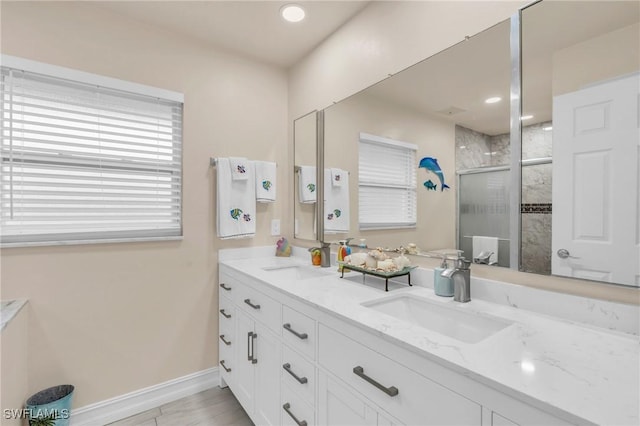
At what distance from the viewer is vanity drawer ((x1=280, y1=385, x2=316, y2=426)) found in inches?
47.0

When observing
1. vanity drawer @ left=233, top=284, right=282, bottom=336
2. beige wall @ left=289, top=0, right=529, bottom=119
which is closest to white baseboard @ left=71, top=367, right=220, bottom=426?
vanity drawer @ left=233, top=284, right=282, bottom=336

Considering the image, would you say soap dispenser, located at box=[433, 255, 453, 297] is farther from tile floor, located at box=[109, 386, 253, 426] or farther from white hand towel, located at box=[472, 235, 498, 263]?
tile floor, located at box=[109, 386, 253, 426]

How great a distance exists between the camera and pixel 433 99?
147 cm

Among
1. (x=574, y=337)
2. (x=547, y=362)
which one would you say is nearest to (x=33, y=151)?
(x=547, y=362)

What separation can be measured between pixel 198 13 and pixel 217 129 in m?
0.73

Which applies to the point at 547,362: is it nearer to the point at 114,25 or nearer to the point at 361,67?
the point at 361,67

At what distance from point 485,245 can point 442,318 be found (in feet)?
1.19

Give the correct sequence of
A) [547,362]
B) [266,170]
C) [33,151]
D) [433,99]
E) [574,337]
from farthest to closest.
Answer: [266,170] → [33,151] → [433,99] → [574,337] → [547,362]

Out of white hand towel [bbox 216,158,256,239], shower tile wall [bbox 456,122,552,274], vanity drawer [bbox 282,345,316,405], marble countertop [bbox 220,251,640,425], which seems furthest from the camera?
white hand towel [bbox 216,158,256,239]

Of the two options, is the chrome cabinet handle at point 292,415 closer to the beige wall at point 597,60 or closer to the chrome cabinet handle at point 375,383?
the chrome cabinet handle at point 375,383

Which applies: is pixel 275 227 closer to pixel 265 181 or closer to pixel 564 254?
pixel 265 181

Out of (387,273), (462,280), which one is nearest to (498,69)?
(462,280)

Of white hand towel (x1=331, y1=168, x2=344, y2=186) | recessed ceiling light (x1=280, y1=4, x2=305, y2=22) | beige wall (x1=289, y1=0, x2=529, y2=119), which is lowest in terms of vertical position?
white hand towel (x1=331, y1=168, x2=344, y2=186)

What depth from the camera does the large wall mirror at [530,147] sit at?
0.92 meters
